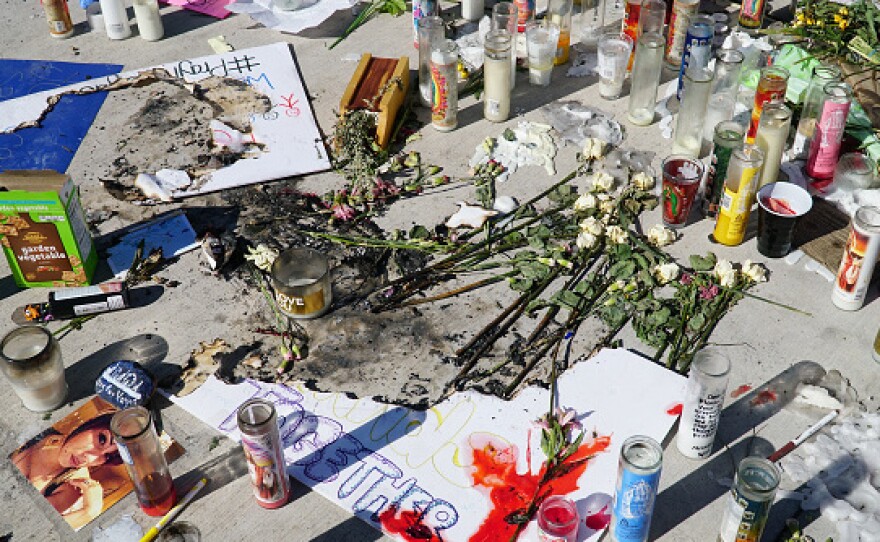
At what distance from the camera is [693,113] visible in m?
3.49

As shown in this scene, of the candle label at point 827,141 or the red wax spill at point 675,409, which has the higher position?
the candle label at point 827,141

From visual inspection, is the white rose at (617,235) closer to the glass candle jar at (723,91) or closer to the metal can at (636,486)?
the glass candle jar at (723,91)

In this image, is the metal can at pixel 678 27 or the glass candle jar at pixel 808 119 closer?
the glass candle jar at pixel 808 119

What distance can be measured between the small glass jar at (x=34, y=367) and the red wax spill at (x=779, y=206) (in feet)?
7.51

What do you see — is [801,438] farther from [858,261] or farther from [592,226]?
[592,226]

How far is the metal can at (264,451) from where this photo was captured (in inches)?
89.8

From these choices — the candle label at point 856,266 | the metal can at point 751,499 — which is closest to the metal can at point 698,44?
the candle label at point 856,266

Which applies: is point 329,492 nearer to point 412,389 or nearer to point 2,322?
point 412,389

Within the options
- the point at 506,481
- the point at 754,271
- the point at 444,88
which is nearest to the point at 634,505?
the point at 506,481

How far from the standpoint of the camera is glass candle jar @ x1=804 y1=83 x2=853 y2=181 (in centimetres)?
324

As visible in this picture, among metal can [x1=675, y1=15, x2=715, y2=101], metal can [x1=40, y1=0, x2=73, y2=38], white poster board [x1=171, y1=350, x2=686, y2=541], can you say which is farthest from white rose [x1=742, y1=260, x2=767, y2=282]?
metal can [x1=40, y1=0, x2=73, y2=38]

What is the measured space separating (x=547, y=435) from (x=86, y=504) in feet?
4.09

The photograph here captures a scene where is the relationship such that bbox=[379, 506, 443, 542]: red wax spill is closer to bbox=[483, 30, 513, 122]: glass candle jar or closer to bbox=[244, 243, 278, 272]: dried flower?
bbox=[244, 243, 278, 272]: dried flower

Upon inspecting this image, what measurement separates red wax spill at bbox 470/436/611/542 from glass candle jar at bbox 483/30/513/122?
1.64m
